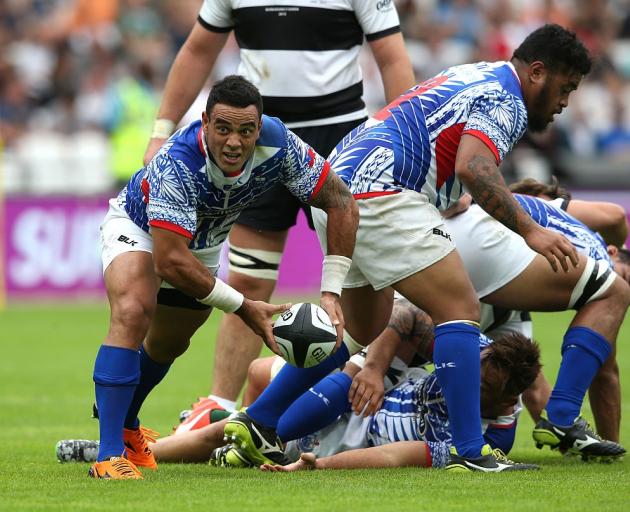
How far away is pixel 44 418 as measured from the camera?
8.75 meters

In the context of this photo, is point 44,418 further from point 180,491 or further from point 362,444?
point 180,491

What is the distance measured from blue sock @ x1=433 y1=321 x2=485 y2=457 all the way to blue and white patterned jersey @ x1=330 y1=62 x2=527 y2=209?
724 mm

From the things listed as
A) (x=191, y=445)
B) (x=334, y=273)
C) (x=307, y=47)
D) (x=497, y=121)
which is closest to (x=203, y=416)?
(x=191, y=445)

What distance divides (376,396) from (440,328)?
2.22 feet

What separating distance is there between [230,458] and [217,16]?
2624 mm

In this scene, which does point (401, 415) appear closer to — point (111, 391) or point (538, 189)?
point (111, 391)

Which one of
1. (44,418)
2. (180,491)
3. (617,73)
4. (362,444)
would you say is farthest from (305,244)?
(180,491)

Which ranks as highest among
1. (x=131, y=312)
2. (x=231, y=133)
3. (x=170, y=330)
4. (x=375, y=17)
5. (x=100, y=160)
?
(x=100, y=160)

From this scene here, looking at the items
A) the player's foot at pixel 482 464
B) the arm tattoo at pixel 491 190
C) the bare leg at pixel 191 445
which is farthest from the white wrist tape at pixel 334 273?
the bare leg at pixel 191 445

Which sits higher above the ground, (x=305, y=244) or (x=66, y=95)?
(x=66, y=95)

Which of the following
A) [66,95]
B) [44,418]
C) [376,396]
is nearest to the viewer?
[376,396]

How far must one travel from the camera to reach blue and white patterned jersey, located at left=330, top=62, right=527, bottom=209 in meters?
6.25

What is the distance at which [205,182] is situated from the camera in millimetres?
6012

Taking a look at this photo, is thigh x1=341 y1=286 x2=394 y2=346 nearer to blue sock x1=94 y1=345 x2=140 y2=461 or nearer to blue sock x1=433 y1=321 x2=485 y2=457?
blue sock x1=433 y1=321 x2=485 y2=457
